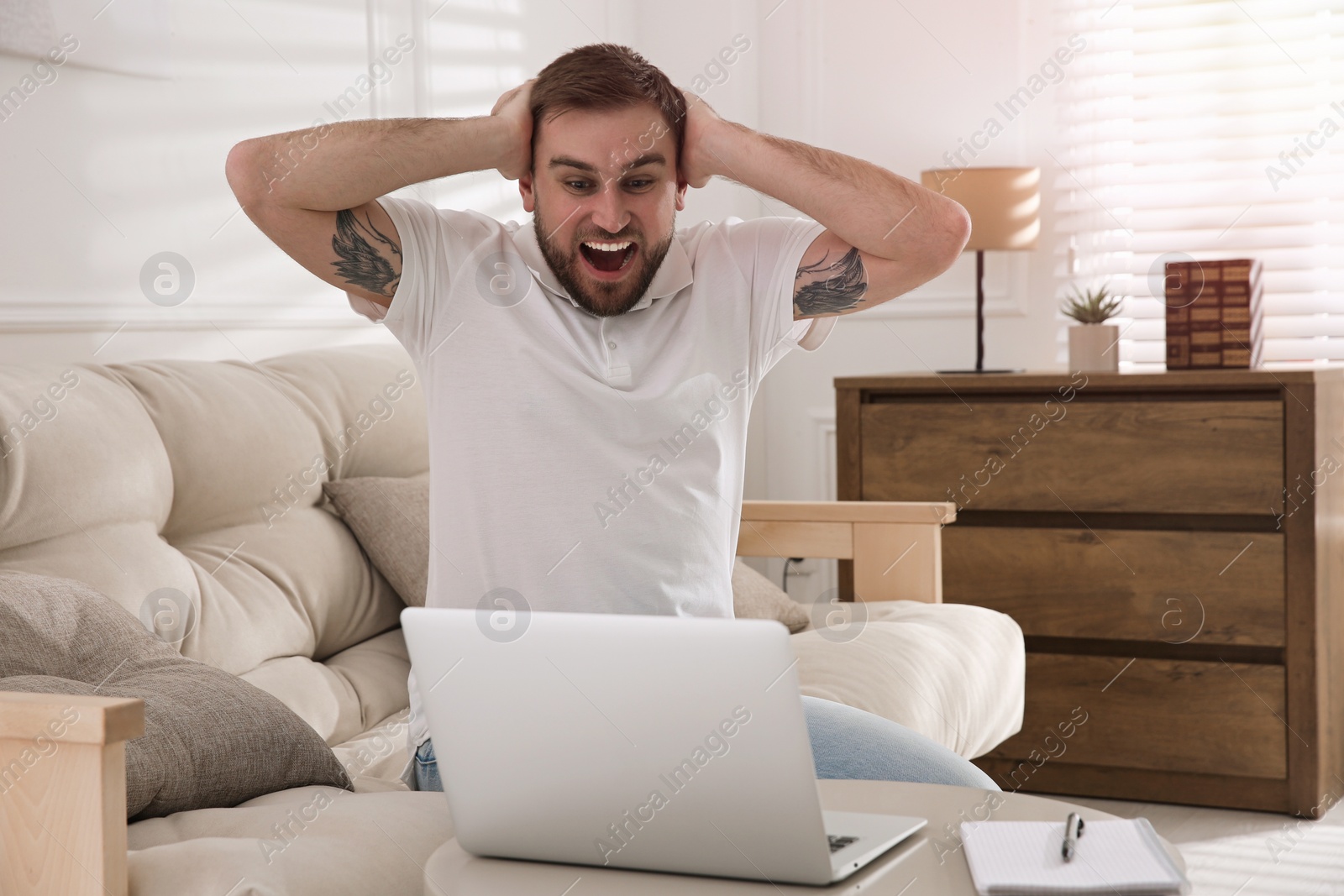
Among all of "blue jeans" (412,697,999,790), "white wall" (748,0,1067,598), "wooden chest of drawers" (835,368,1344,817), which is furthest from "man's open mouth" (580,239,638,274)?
"white wall" (748,0,1067,598)

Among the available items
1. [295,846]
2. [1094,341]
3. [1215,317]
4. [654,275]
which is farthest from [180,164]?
[1215,317]

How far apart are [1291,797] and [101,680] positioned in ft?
7.30

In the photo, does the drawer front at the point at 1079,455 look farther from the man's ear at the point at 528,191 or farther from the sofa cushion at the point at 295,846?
the sofa cushion at the point at 295,846

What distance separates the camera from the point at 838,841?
2.64ft

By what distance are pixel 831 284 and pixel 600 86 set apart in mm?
344

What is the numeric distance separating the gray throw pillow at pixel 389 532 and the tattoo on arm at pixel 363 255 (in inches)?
21.7

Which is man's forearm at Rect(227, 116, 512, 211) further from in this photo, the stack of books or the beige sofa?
the stack of books

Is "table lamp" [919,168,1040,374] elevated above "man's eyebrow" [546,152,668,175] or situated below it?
above

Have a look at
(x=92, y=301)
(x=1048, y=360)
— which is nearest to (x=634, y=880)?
(x=92, y=301)

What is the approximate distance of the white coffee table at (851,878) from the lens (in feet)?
2.48

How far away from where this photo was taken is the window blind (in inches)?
114

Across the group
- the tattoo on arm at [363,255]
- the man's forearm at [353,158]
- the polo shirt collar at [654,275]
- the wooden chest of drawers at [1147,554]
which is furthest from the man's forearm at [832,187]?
the wooden chest of drawers at [1147,554]

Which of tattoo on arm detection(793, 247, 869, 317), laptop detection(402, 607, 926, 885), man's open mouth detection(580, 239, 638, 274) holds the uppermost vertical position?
man's open mouth detection(580, 239, 638, 274)

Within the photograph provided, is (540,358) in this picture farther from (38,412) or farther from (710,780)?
(710,780)
